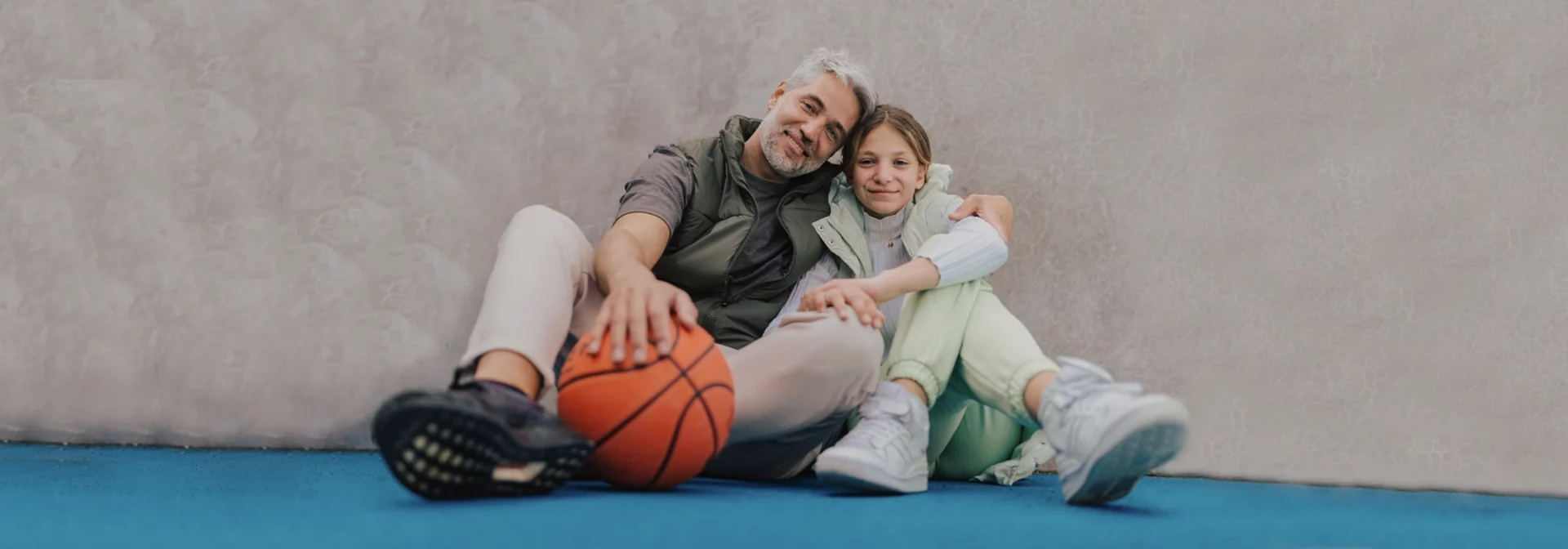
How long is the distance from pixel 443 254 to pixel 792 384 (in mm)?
1159

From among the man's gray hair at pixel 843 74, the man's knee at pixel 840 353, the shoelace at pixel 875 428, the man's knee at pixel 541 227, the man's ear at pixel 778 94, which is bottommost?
the shoelace at pixel 875 428

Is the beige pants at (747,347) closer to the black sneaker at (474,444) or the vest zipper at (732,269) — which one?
the black sneaker at (474,444)

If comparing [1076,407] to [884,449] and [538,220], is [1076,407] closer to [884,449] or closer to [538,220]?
[884,449]

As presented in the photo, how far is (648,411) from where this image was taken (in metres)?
1.18

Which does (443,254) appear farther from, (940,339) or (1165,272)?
(1165,272)

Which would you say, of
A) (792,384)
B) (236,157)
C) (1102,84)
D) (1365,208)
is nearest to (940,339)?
(792,384)

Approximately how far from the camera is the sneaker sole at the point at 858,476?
1.30 m

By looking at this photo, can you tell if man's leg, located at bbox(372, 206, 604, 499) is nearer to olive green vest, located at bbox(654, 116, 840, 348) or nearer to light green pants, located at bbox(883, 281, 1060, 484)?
olive green vest, located at bbox(654, 116, 840, 348)

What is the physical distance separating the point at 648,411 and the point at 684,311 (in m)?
0.14

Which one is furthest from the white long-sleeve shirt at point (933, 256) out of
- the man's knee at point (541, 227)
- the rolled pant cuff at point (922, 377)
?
the man's knee at point (541, 227)

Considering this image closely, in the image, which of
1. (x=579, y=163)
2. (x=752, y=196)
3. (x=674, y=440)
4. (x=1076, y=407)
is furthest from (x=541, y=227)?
(x=579, y=163)

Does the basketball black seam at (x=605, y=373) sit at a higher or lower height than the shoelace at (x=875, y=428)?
higher

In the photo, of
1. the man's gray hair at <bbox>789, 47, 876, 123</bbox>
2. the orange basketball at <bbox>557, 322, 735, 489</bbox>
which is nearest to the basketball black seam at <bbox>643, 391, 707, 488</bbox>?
the orange basketball at <bbox>557, 322, 735, 489</bbox>

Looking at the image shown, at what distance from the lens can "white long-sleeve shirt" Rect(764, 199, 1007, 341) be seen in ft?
5.19
